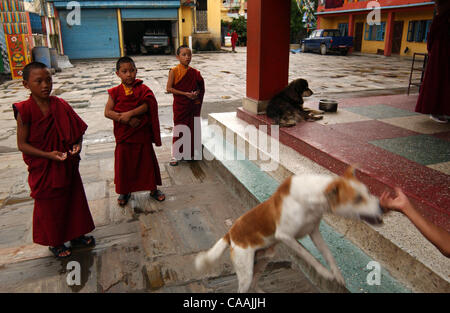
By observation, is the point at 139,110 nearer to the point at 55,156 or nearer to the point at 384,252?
the point at 55,156

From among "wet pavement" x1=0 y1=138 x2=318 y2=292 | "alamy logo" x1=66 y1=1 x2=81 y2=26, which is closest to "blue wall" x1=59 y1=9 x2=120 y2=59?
"alamy logo" x1=66 y1=1 x2=81 y2=26

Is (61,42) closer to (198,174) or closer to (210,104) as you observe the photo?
(210,104)

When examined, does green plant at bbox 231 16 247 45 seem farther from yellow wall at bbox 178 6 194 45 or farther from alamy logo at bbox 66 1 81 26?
alamy logo at bbox 66 1 81 26

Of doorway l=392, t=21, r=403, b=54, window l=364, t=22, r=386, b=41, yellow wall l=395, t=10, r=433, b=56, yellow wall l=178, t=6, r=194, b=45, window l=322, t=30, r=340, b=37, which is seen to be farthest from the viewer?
yellow wall l=178, t=6, r=194, b=45

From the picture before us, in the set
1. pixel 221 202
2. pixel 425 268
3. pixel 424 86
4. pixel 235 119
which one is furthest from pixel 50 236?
pixel 424 86

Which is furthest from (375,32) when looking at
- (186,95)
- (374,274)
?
(374,274)

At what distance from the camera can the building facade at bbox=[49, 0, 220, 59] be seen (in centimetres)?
2117

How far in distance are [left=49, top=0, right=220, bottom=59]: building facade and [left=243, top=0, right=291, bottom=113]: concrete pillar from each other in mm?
18834

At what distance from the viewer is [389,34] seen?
69.5 feet

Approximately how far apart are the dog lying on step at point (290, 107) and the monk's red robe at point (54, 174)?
9.32ft

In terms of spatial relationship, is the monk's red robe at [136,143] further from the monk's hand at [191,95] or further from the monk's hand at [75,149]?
the monk's hand at [191,95]

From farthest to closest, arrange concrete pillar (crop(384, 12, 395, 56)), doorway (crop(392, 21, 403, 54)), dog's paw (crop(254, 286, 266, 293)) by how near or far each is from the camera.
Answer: doorway (crop(392, 21, 403, 54)), concrete pillar (crop(384, 12, 395, 56)), dog's paw (crop(254, 286, 266, 293))

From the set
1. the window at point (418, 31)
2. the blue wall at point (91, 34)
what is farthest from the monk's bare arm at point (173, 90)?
the blue wall at point (91, 34)

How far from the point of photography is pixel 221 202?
3748mm
